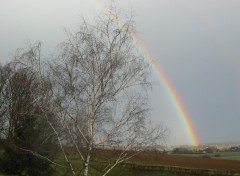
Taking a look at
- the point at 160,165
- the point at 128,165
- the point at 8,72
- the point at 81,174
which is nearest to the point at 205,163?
the point at 160,165

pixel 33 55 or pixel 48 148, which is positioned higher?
pixel 33 55

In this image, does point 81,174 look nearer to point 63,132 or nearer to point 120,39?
Answer: point 63,132

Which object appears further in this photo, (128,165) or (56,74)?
(128,165)

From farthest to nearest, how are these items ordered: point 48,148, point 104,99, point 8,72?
point 8,72 → point 48,148 → point 104,99

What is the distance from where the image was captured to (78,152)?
21.1 metres

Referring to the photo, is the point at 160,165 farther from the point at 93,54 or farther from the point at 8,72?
the point at 93,54

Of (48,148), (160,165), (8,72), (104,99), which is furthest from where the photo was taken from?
(8,72)

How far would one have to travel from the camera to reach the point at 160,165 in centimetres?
4703

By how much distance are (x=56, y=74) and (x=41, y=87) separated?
1.31m

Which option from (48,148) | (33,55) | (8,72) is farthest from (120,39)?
(8,72)

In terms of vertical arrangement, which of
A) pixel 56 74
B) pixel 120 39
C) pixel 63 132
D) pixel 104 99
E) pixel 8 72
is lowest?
pixel 63 132

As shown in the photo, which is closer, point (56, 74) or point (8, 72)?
point (56, 74)

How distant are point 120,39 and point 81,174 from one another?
284 inches

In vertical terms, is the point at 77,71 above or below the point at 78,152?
above
